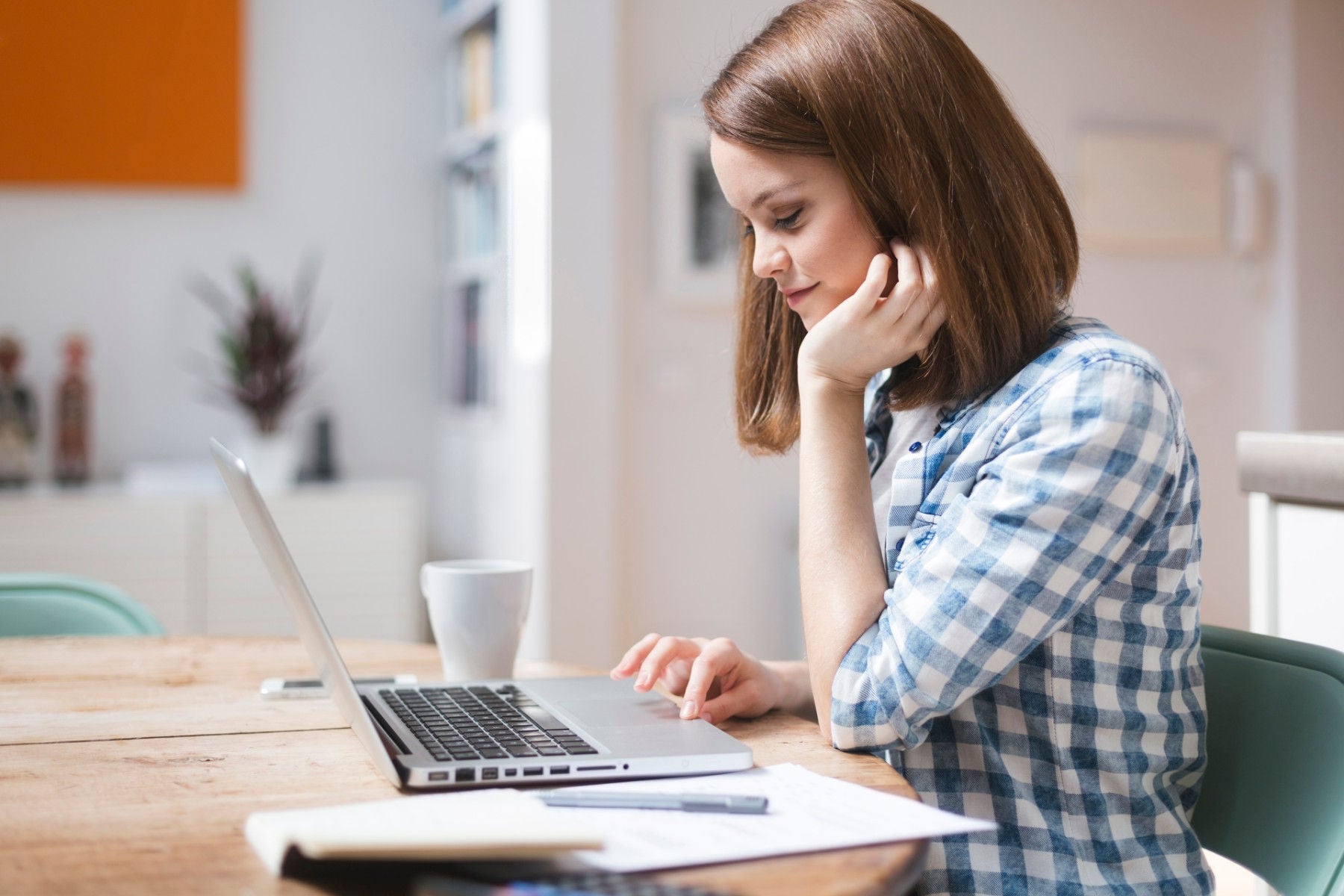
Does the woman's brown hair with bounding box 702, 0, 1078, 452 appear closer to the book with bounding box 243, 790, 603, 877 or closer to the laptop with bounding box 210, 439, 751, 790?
the laptop with bounding box 210, 439, 751, 790

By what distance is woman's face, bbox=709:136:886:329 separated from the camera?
122cm

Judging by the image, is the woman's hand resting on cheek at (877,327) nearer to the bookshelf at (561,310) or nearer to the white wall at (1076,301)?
the bookshelf at (561,310)

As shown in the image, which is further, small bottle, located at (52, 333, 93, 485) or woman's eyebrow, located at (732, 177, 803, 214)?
small bottle, located at (52, 333, 93, 485)

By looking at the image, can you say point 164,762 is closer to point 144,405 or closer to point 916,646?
point 916,646

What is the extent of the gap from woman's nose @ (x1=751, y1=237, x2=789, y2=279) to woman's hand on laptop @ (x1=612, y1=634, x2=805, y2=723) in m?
0.38

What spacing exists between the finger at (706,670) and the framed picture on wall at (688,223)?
2461 millimetres

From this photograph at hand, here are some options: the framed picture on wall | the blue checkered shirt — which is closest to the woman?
the blue checkered shirt

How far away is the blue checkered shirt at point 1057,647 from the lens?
968 mm

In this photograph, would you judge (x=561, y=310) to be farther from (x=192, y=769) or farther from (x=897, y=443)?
→ (x=192, y=769)

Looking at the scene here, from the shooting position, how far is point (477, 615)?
126 cm

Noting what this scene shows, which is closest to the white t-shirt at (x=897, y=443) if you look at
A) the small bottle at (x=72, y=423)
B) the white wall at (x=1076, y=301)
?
the white wall at (x=1076, y=301)

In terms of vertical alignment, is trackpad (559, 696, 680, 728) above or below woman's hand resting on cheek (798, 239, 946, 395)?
below

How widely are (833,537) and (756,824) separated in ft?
1.26

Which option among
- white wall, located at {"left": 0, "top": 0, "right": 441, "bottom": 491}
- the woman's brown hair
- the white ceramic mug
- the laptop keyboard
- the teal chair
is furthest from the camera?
white wall, located at {"left": 0, "top": 0, "right": 441, "bottom": 491}
